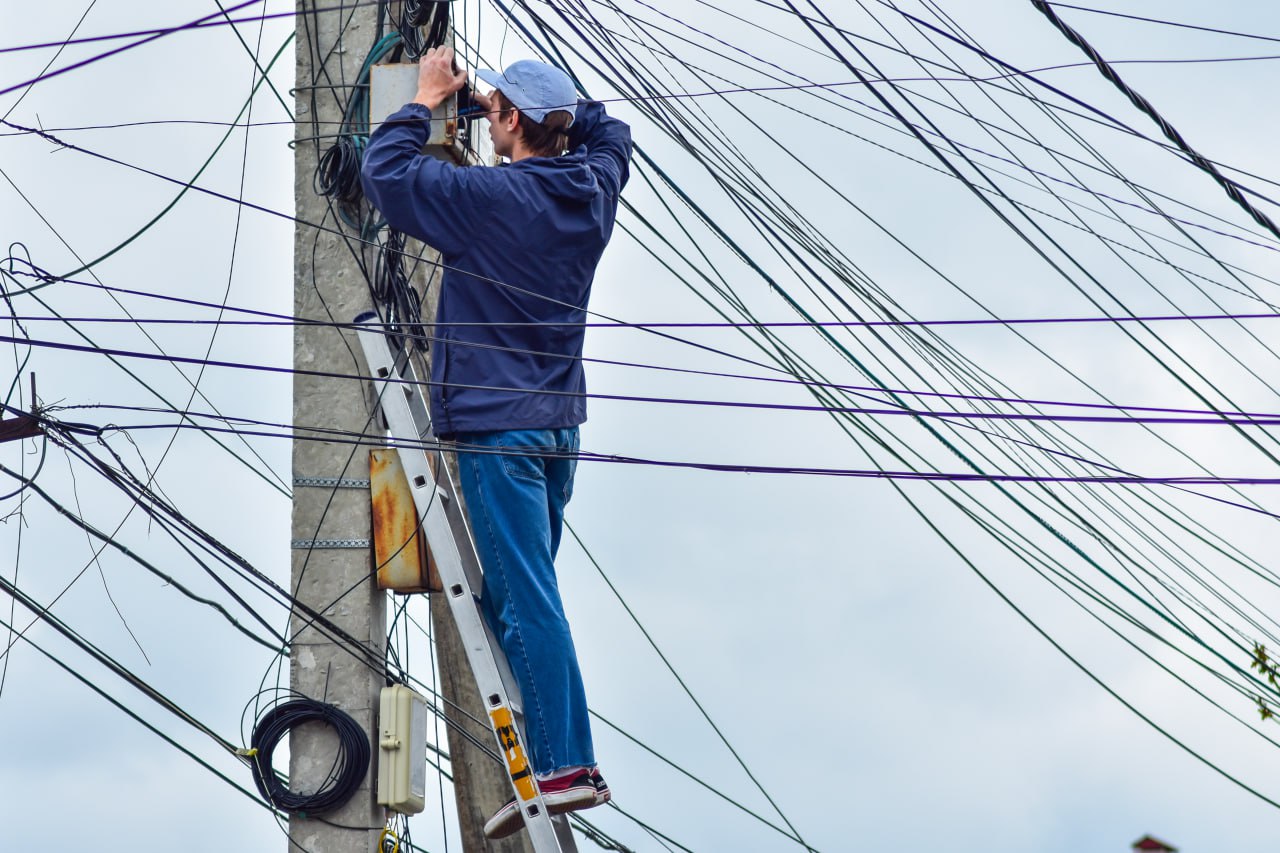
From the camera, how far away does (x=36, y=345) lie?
5379 millimetres

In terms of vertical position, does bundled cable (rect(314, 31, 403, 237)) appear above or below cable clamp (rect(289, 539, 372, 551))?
above

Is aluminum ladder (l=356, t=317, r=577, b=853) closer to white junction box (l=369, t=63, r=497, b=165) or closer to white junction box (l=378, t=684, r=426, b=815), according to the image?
white junction box (l=378, t=684, r=426, b=815)

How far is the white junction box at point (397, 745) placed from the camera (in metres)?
5.62

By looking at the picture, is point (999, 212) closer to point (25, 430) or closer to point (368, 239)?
point (368, 239)

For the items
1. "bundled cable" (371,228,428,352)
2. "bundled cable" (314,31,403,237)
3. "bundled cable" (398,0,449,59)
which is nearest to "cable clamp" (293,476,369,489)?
"bundled cable" (371,228,428,352)

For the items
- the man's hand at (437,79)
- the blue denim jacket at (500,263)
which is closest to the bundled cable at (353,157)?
the man's hand at (437,79)

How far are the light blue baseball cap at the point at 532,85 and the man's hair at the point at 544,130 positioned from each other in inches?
1.0

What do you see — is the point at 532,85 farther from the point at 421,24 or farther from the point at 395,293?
the point at 395,293

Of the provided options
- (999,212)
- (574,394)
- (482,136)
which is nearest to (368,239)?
(482,136)

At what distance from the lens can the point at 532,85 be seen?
18.2ft

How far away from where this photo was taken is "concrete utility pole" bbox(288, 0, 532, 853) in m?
5.66

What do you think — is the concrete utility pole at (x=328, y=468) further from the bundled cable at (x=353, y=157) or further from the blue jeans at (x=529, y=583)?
the blue jeans at (x=529, y=583)

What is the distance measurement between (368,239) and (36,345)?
1101 millimetres

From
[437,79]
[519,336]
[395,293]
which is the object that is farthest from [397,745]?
[437,79]
